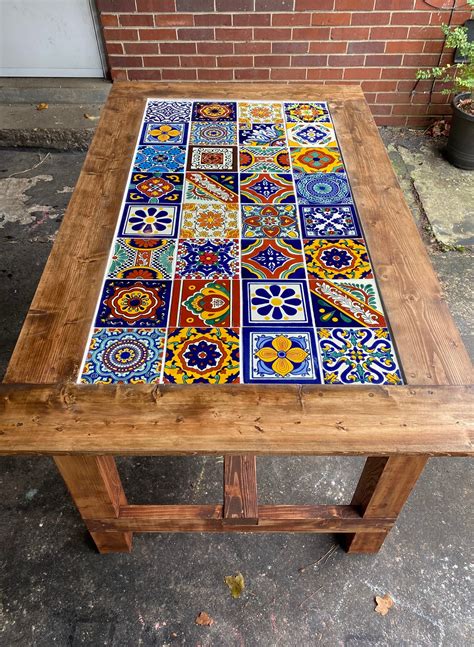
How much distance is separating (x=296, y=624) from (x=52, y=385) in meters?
1.13

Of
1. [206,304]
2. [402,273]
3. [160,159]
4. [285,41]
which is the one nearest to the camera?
[206,304]

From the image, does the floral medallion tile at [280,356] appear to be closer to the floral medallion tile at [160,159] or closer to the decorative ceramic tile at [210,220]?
the decorative ceramic tile at [210,220]

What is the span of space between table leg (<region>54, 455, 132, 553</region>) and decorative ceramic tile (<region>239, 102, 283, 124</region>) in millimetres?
1564

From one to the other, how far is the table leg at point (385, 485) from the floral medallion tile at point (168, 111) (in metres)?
1.66

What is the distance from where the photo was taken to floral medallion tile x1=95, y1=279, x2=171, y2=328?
1.37 metres

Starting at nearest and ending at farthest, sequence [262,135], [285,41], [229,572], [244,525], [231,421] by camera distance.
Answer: [231,421] < [244,525] < [229,572] < [262,135] < [285,41]

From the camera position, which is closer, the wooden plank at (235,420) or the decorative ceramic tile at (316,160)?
the wooden plank at (235,420)

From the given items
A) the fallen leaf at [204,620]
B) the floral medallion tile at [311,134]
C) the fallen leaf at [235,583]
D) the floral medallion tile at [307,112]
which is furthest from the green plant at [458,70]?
the fallen leaf at [204,620]

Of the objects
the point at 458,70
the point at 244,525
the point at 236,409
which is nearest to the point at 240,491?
the point at 244,525

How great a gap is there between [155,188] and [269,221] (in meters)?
0.45

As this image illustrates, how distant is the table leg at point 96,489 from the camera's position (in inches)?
52.7

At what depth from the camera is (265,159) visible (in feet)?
6.52

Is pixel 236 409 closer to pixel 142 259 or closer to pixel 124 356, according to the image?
pixel 124 356

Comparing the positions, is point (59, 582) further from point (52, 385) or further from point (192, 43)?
point (192, 43)
